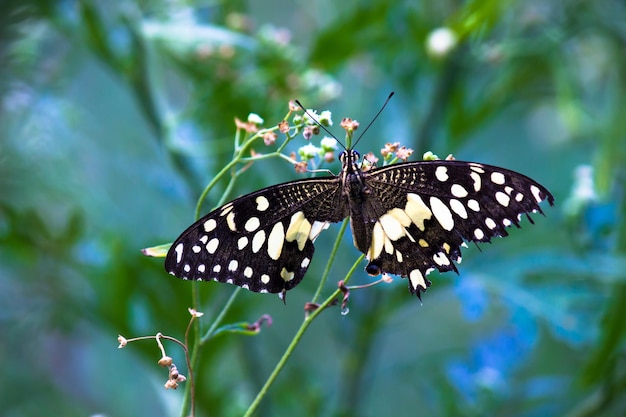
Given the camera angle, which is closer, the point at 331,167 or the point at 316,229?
the point at 316,229

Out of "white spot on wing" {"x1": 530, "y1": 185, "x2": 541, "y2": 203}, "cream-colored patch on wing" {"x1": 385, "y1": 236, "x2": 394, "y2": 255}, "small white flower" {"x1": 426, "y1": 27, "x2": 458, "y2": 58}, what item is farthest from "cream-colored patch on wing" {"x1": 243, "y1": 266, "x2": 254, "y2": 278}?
"small white flower" {"x1": 426, "y1": 27, "x2": 458, "y2": 58}

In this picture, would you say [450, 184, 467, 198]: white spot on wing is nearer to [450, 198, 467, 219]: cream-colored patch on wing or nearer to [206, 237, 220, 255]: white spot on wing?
[450, 198, 467, 219]: cream-colored patch on wing

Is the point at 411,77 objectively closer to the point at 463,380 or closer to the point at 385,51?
the point at 385,51

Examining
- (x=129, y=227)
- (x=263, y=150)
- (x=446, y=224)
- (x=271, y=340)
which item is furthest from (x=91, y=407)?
(x=446, y=224)

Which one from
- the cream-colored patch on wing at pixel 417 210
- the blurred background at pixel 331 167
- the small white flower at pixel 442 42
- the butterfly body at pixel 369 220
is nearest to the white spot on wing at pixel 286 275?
the butterfly body at pixel 369 220

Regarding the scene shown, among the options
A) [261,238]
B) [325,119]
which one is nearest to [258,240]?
[261,238]

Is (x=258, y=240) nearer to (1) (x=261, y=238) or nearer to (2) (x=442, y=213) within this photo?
(1) (x=261, y=238)

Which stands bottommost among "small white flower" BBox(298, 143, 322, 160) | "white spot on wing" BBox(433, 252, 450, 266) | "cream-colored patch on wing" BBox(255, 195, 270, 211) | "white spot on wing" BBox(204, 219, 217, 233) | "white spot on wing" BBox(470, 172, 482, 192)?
"white spot on wing" BBox(433, 252, 450, 266)
